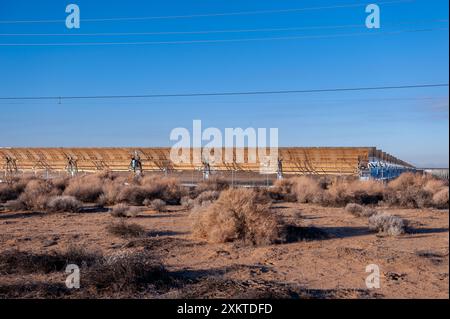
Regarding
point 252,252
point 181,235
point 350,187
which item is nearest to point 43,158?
point 350,187

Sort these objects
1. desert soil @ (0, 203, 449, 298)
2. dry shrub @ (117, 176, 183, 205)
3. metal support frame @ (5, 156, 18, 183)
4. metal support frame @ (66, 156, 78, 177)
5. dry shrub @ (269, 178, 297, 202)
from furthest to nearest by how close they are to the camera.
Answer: metal support frame @ (66, 156, 78, 177), metal support frame @ (5, 156, 18, 183), dry shrub @ (269, 178, 297, 202), dry shrub @ (117, 176, 183, 205), desert soil @ (0, 203, 449, 298)

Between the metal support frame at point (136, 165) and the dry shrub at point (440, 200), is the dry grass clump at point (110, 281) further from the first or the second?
the metal support frame at point (136, 165)

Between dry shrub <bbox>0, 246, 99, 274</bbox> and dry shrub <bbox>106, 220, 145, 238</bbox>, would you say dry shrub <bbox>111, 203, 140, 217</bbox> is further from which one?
dry shrub <bbox>0, 246, 99, 274</bbox>

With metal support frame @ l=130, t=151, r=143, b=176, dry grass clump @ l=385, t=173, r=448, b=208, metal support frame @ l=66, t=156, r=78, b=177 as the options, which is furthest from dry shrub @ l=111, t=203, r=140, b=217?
metal support frame @ l=66, t=156, r=78, b=177

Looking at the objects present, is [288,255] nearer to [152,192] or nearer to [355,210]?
[355,210]

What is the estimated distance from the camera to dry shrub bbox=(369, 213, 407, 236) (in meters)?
16.7

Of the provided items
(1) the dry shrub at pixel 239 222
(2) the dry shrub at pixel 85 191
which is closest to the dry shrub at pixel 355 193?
(1) the dry shrub at pixel 239 222

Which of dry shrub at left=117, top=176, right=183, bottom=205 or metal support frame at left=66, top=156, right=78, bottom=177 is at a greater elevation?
metal support frame at left=66, top=156, right=78, bottom=177

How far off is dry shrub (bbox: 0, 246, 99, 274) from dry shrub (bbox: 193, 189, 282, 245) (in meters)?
4.33

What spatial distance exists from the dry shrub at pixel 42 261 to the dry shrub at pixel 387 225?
9.42 m

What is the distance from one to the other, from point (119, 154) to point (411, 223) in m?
40.9

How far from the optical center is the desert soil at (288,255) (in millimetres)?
10086

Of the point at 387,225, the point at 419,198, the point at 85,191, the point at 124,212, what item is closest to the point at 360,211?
the point at 387,225

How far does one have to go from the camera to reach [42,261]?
472 inches
